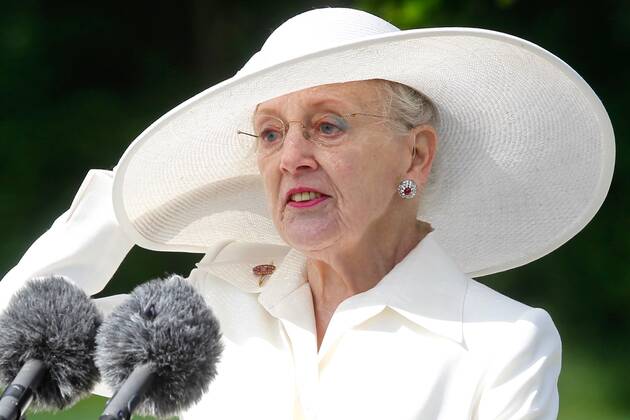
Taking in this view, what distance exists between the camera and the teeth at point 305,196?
8.00 ft

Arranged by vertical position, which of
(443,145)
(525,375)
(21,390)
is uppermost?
(443,145)

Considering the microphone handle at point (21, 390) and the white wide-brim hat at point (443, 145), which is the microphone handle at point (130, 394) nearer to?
the microphone handle at point (21, 390)

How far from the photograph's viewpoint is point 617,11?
617cm

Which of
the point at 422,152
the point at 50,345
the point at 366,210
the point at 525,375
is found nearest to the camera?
the point at 50,345

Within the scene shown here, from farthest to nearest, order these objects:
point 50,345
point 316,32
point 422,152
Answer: point 422,152, point 316,32, point 50,345

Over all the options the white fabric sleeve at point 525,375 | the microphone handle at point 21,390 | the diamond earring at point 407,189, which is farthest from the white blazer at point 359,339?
the microphone handle at point 21,390

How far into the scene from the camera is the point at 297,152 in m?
2.42

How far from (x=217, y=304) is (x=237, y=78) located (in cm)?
58

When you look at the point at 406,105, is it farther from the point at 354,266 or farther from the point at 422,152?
the point at 354,266

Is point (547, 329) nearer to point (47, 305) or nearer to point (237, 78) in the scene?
point (237, 78)

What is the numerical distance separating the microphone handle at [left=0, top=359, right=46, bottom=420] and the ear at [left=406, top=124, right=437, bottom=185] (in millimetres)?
1035

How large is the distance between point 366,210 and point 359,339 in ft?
0.88

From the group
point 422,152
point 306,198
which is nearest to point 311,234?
point 306,198

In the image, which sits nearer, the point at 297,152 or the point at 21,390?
the point at 21,390
